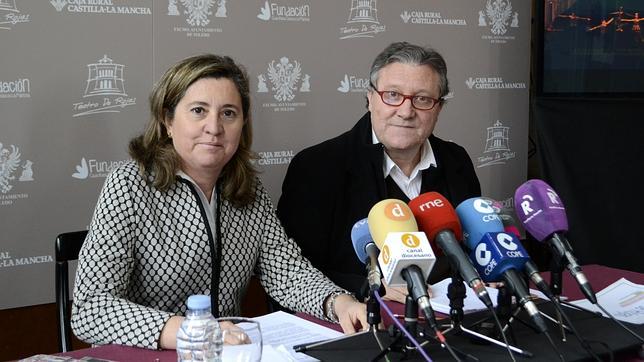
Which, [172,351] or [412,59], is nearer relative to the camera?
[172,351]

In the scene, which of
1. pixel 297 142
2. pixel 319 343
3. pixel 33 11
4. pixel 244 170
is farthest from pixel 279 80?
pixel 319 343

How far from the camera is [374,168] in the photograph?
2.81 m

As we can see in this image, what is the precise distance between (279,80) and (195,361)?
8.78 ft

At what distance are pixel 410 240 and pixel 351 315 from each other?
67 centimetres

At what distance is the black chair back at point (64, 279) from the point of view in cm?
227

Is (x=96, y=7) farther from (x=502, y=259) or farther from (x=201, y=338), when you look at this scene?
(x=502, y=259)

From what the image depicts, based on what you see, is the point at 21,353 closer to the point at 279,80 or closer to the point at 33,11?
the point at 33,11

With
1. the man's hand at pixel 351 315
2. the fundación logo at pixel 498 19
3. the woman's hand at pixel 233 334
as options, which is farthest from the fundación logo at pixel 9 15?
the fundación logo at pixel 498 19

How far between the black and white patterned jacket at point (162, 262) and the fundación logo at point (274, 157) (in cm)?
146

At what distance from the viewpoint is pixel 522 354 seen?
1.61 meters

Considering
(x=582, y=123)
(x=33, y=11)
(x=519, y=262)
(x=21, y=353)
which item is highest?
(x=33, y=11)

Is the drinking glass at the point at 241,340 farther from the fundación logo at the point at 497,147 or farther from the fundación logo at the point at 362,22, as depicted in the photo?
the fundación logo at the point at 497,147

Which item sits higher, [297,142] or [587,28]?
[587,28]

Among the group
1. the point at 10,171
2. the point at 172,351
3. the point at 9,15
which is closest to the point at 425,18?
the point at 9,15
